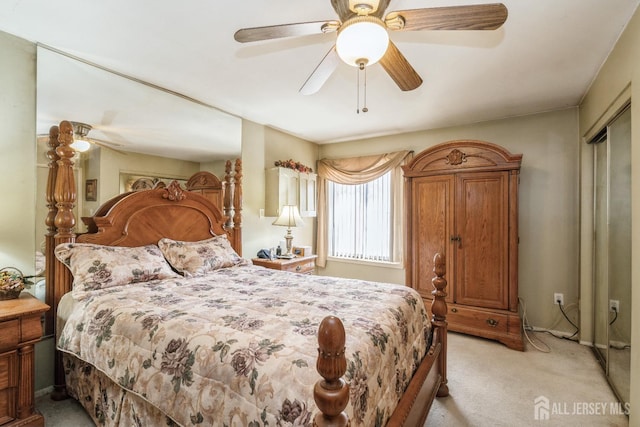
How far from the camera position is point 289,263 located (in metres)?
3.50

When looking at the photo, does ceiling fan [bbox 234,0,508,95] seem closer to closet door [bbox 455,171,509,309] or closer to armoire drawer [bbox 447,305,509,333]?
closet door [bbox 455,171,509,309]

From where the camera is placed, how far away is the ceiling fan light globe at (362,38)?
1313 millimetres

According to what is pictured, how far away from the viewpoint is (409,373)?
1.65 meters

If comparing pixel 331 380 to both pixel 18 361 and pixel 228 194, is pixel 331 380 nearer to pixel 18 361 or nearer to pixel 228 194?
pixel 18 361

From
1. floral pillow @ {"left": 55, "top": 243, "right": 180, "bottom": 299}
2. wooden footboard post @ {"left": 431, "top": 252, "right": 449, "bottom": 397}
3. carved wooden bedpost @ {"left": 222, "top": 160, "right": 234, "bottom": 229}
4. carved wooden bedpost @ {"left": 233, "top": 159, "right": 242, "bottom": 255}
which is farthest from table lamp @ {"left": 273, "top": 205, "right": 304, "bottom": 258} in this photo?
wooden footboard post @ {"left": 431, "top": 252, "right": 449, "bottom": 397}

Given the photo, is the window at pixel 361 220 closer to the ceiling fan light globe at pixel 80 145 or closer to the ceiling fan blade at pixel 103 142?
the ceiling fan blade at pixel 103 142

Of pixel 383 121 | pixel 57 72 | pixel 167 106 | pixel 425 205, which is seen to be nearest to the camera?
pixel 57 72

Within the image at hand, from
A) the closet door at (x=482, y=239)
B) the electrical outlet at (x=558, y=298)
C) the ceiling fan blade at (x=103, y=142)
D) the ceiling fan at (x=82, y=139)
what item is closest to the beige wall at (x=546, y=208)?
the electrical outlet at (x=558, y=298)

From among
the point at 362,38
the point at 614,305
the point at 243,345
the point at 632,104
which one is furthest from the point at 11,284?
the point at 614,305

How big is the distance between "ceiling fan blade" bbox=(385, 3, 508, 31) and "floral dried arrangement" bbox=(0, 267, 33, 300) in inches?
100

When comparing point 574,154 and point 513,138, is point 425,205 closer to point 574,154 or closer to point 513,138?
point 513,138

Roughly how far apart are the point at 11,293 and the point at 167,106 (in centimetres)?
187

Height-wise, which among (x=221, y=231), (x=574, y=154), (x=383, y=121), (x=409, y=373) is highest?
(x=383, y=121)

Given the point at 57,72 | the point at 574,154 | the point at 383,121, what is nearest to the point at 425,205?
the point at 383,121
